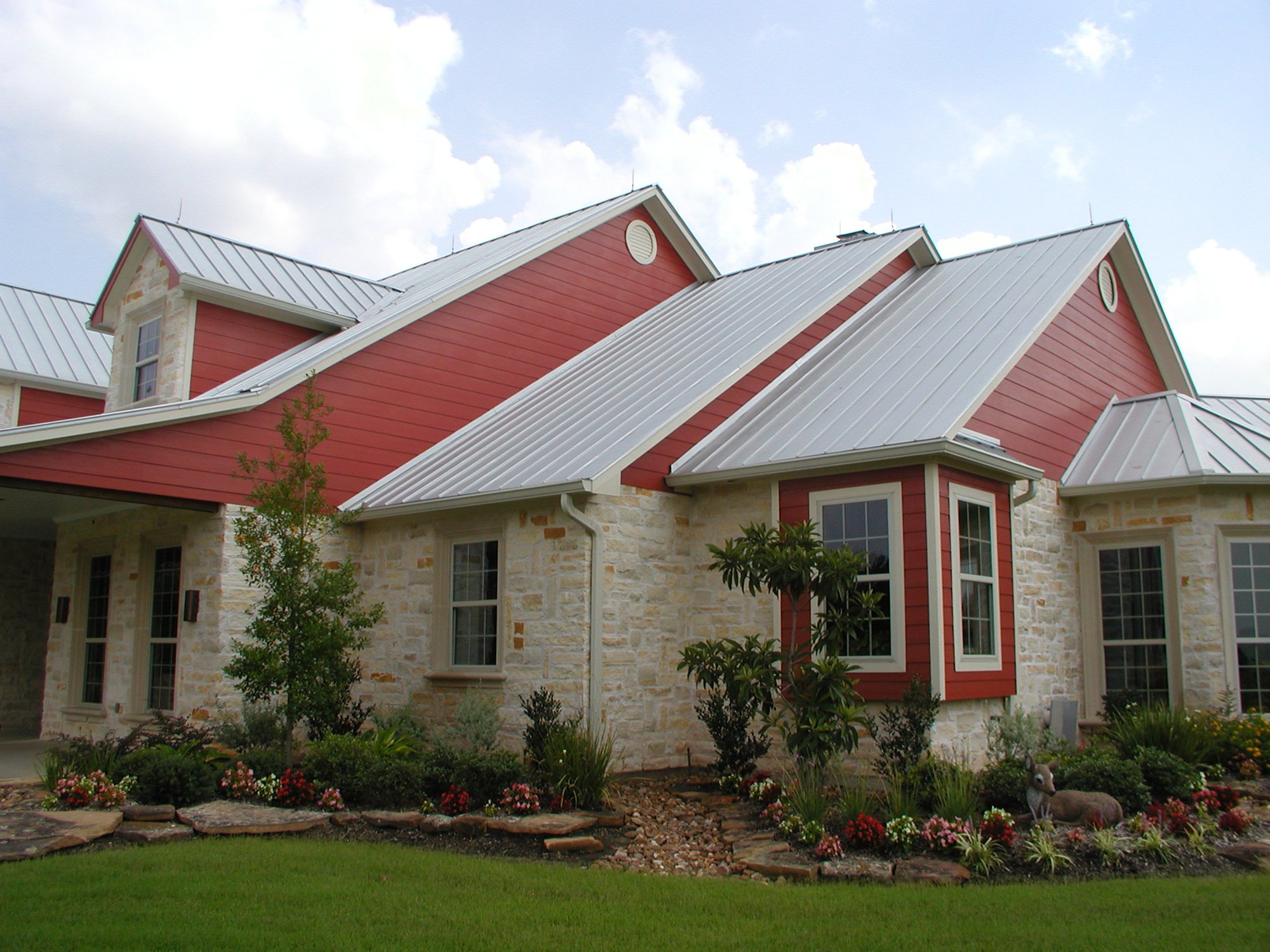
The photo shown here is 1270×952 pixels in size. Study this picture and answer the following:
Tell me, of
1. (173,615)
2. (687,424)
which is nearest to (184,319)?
(173,615)

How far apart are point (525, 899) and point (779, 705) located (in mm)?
4822

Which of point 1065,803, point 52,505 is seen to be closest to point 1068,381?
point 1065,803

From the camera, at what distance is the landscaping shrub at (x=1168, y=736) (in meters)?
10.7

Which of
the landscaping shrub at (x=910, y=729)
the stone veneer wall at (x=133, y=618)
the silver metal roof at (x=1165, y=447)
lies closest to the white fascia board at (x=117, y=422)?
the stone veneer wall at (x=133, y=618)

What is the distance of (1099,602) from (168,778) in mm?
10878

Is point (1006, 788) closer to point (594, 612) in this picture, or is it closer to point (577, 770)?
point (577, 770)

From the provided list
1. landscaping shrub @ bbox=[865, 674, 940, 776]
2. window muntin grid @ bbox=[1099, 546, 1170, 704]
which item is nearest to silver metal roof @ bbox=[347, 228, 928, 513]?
landscaping shrub @ bbox=[865, 674, 940, 776]

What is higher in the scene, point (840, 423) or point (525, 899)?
point (840, 423)

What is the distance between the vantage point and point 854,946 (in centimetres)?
588

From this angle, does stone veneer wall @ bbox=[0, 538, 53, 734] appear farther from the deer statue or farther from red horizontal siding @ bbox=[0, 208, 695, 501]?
the deer statue

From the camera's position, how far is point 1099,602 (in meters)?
13.4

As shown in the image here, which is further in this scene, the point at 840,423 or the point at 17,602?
the point at 17,602

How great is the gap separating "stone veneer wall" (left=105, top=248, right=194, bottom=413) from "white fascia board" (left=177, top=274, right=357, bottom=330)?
29cm

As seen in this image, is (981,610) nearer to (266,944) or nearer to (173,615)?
(266,944)
